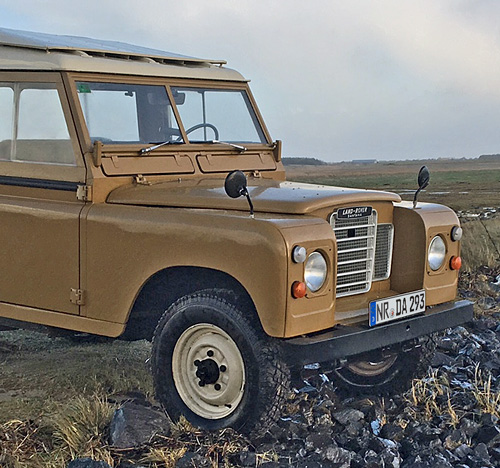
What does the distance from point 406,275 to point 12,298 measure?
114 inches

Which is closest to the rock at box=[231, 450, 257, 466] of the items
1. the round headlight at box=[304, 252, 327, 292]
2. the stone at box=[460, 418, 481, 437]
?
the round headlight at box=[304, 252, 327, 292]

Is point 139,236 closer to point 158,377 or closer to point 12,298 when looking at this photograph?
point 158,377

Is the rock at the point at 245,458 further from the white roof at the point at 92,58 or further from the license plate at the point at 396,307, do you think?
the white roof at the point at 92,58

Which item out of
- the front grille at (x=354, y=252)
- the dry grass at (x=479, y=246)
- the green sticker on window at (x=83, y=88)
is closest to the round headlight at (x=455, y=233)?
the front grille at (x=354, y=252)

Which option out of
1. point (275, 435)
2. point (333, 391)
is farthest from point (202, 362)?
point (333, 391)

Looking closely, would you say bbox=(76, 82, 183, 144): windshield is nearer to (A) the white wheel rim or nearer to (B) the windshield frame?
(B) the windshield frame

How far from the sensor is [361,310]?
557cm

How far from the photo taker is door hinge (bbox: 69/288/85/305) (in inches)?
233

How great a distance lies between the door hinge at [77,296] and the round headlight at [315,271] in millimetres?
1747

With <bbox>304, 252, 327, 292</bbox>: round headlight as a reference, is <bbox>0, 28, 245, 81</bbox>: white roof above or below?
above

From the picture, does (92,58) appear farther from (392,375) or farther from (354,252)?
(392,375)

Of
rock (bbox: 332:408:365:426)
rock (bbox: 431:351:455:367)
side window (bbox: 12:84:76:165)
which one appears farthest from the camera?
rock (bbox: 431:351:455:367)

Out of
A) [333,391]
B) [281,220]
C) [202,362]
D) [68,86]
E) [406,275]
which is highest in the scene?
[68,86]

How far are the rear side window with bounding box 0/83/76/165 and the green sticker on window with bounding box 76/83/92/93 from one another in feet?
0.53
